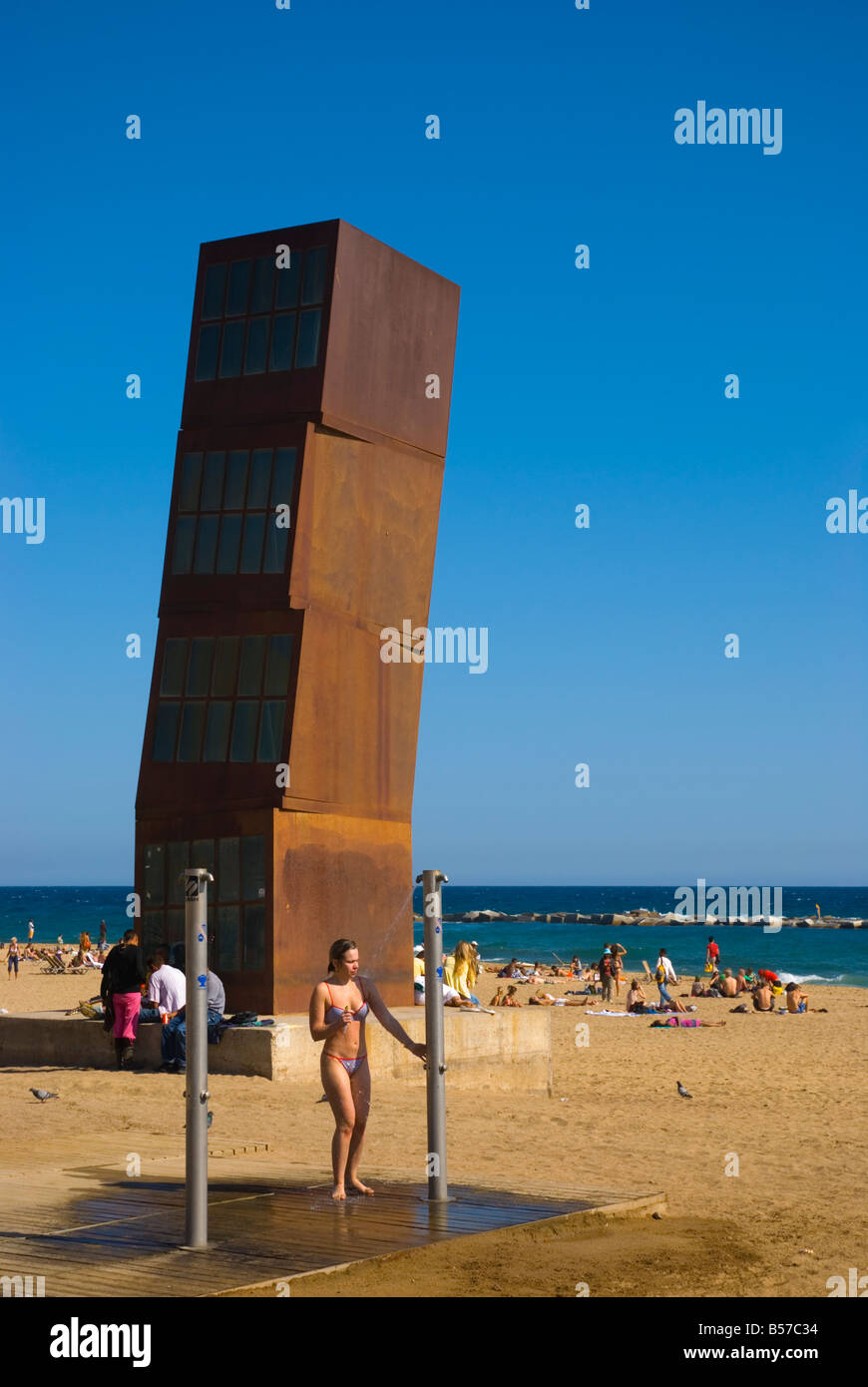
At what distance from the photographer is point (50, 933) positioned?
4018 inches

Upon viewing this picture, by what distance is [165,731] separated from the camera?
1795 cm

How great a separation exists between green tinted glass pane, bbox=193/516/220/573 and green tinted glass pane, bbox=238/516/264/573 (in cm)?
47

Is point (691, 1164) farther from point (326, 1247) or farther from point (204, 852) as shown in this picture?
point (204, 852)

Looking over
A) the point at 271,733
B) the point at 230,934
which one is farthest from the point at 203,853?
the point at 271,733

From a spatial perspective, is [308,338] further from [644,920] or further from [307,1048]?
[644,920]

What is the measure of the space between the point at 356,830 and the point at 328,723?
4.62 feet

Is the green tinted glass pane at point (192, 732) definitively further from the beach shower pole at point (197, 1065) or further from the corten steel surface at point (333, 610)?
the beach shower pole at point (197, 1065)

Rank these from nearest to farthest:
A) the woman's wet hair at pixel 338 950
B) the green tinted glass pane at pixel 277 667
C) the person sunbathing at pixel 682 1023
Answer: the woman's wet hair at pixel 338 950 < the green tinted glass pane at pixel 277 667 < the person sunbathing at pixel 682 1023

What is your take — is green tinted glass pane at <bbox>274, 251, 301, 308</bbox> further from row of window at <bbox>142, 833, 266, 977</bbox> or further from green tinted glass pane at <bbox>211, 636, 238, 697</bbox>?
row of window at <bbox>142, 833, 266, 977</bbox>

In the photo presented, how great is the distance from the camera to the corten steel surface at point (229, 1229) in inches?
283

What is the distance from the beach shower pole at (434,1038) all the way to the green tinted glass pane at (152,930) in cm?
866

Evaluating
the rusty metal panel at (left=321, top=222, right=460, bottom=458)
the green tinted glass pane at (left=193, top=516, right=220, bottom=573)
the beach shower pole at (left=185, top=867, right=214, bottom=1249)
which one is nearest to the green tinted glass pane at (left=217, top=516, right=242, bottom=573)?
the green tinted glass pane at (left=193, top=516, right=220, bottom=573)

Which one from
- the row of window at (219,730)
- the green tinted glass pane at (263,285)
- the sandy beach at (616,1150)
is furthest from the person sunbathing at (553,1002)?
the green tinted glass pane at (263,285)
